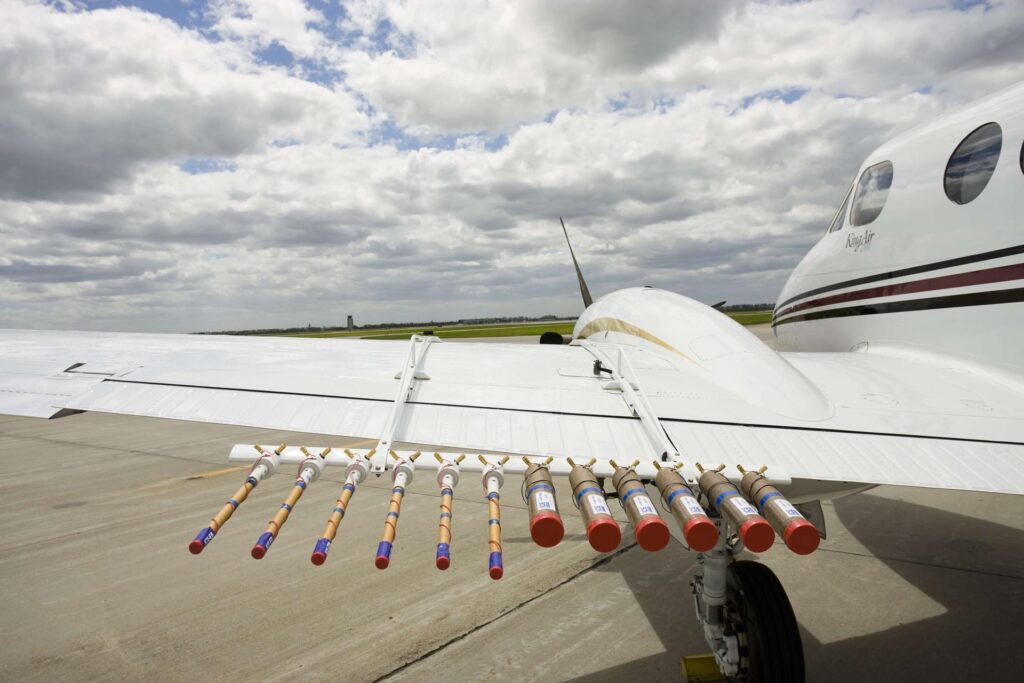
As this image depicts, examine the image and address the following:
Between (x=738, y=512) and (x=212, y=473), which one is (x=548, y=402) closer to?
(x=738, y=512)

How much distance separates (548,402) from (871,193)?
3.72 meters

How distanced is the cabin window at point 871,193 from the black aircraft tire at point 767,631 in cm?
337

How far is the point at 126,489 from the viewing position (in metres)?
7.65

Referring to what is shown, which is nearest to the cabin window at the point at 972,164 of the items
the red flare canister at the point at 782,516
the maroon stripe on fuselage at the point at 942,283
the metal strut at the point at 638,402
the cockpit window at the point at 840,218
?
the maroon stripe on fuselage at the point at 942,283

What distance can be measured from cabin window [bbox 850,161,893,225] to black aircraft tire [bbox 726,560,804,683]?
3.37 metres

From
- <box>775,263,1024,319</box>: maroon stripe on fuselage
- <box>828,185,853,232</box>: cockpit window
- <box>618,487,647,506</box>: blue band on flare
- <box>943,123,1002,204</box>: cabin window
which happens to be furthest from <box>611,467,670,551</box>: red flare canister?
<box>828,185,853,232</box>: cockpit window

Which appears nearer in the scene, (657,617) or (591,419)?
(591,419)

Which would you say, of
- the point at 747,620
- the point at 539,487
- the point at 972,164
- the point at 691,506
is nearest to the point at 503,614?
the point at 747,620

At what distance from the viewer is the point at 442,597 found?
4586 millimetres

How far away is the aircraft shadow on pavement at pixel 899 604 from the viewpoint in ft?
12.1

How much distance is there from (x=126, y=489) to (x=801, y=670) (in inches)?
304

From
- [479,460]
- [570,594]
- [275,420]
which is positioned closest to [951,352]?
[570,594]

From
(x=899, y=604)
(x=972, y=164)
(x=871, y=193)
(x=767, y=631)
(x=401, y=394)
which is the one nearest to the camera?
A: (x=767, y=631)

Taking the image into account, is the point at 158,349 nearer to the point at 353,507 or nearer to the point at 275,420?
the point at 275,420
